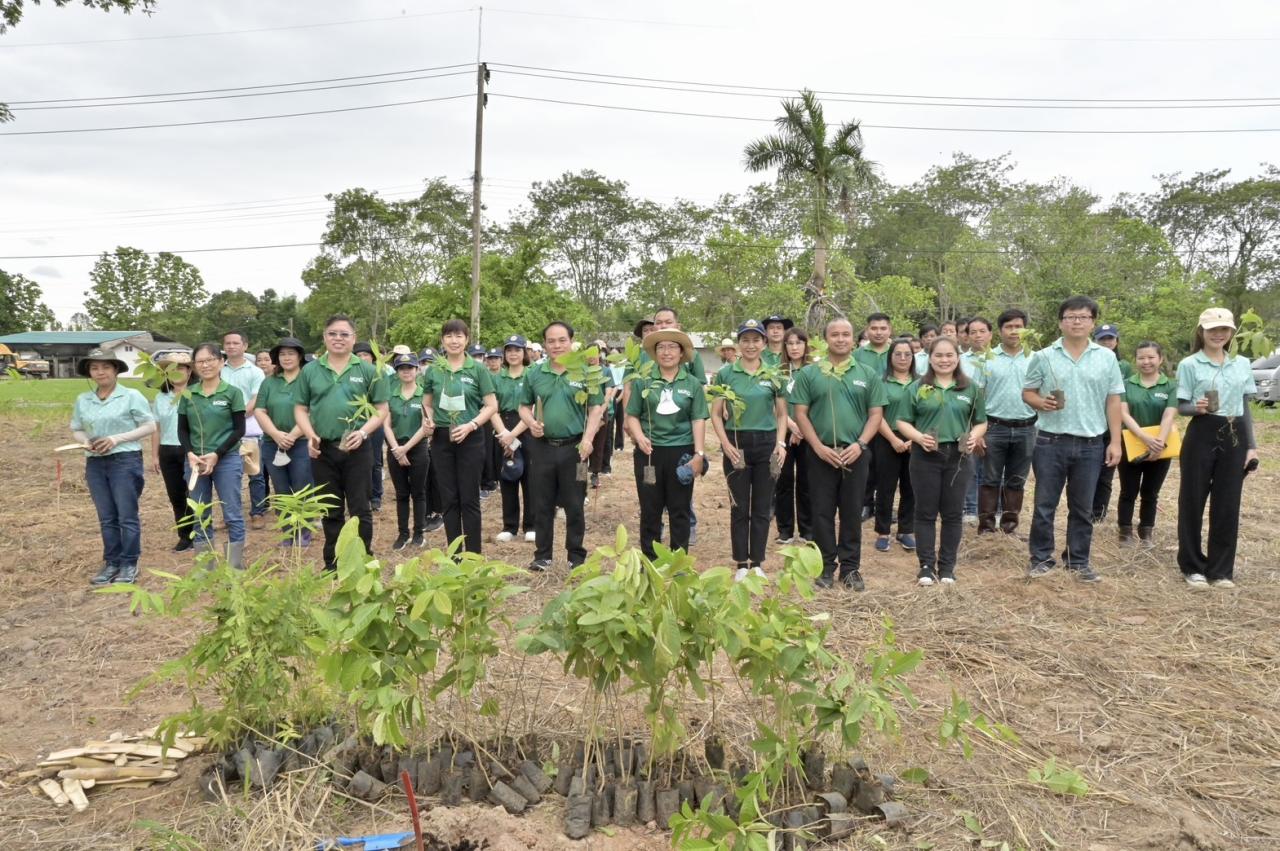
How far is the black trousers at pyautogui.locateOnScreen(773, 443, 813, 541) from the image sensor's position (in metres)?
7.06

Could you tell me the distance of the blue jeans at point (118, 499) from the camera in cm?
568

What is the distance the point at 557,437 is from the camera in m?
5.78

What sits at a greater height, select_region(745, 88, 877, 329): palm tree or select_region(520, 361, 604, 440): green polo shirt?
select_region(745, 88, 877, 329): palm tree

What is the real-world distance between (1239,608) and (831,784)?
3.87 meters

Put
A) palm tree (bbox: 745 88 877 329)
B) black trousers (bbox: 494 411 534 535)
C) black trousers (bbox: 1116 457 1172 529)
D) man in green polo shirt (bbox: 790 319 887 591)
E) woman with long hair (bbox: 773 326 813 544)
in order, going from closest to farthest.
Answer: man in green polo shirt (bbox: 790 319 887 591) → black trousers (bbox: 1116 457 1172 529) → woman with long hair (bbox: 773 326 813 544) → black trousers (bbox: 494 411 534 535) → palm tree (bbox: 745 88 877 329)

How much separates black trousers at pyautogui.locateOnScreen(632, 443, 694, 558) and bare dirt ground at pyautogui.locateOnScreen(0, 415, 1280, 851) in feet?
2.96

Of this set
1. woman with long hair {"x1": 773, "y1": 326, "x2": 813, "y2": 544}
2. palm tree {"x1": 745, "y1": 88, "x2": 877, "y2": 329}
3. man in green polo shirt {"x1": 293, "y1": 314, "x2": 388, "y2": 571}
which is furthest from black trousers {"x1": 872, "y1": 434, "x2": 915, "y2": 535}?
palm tree {"x1": 745, "y1": 88, "x2": 877, "y2": 329}

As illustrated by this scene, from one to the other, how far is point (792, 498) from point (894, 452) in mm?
1062

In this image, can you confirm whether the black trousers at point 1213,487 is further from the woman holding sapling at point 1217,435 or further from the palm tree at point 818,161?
the palm tree at point 818,161

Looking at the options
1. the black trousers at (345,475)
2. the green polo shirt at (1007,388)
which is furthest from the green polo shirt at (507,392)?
the green polo shirt at (1007,388)

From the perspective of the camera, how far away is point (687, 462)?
17.9 feet

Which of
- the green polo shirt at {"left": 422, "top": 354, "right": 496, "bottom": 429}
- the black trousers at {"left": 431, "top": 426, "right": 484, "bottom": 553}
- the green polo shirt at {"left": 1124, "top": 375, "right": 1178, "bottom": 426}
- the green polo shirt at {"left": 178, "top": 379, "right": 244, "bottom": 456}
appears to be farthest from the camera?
the green polo shirt at {"left": 1124, "top": 375, "right": 1178, "bottom": 426}

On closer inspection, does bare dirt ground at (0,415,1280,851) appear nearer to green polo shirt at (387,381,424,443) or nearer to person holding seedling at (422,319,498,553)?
person holding seedling at (422,319,498,553)

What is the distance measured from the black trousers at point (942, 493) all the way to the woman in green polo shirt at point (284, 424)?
4451mm
